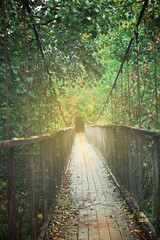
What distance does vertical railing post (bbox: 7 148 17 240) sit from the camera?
151cm

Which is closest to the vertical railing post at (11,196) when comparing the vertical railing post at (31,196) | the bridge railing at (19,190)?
the bridge railing at (19,190)

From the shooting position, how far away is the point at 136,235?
8.66ft

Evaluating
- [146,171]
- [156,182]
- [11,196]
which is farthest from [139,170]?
[11,196]

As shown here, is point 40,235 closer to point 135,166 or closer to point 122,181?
point 135,166

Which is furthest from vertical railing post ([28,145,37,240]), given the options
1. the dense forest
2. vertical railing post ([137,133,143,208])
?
vertical railing post ([137,133,143,208])

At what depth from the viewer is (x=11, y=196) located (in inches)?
61.9

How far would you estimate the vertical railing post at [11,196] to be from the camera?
1515mm

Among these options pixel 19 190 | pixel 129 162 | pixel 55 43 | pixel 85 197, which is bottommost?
pixel 85 197

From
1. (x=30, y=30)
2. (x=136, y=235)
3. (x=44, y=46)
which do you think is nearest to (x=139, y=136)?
(x=136, y=235)

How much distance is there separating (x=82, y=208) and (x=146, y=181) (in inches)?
53.1

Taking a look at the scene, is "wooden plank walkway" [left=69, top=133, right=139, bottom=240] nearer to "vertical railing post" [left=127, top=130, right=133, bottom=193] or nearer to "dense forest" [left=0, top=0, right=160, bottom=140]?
"vertical railing post" [left=127, top=130, right=133, bottom=193]

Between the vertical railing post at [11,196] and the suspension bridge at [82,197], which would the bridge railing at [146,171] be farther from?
the vertical railing post at [11,196]

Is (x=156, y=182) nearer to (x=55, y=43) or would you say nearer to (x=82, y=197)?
(x=82, y=197)

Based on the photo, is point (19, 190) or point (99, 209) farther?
point (99, 209)
